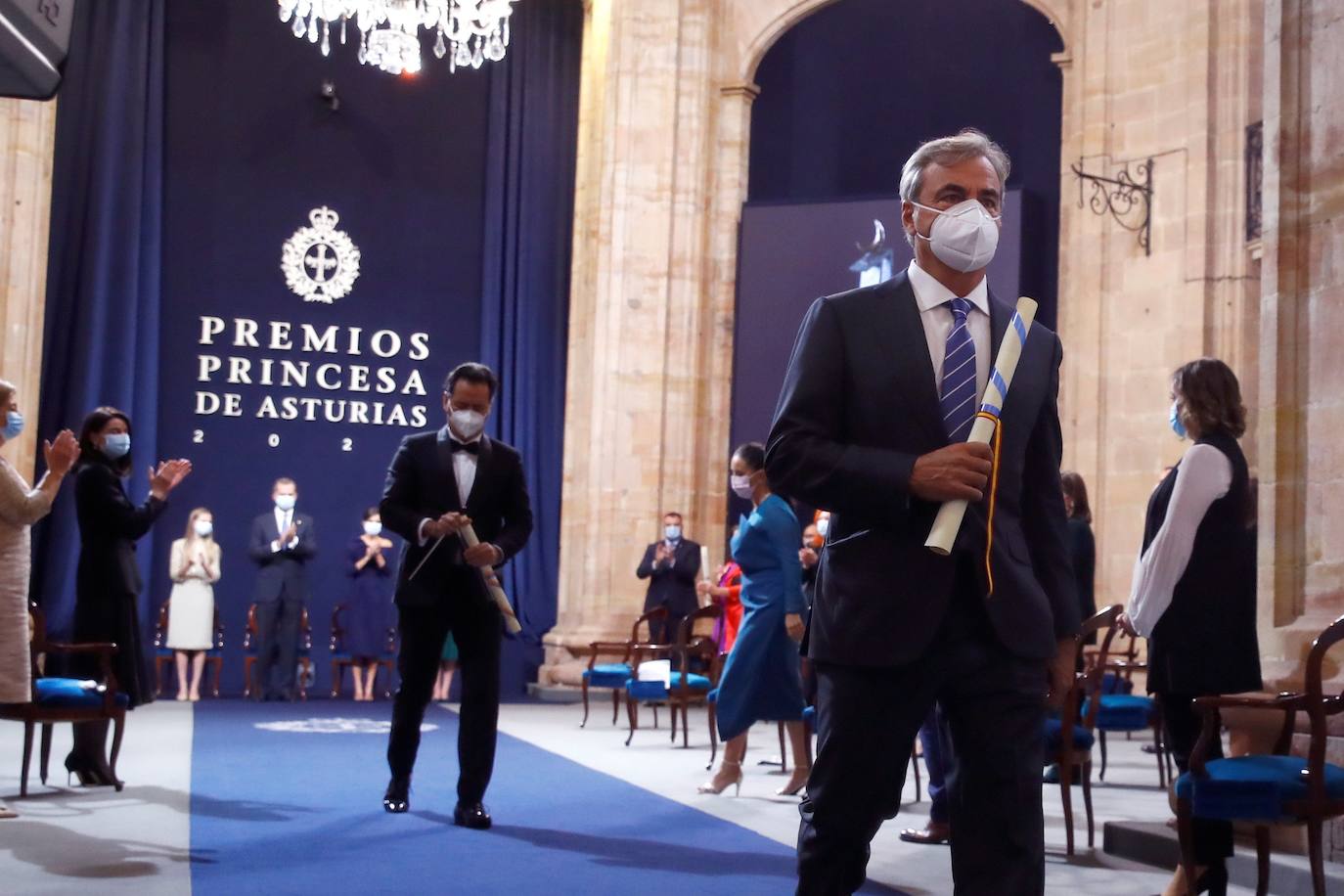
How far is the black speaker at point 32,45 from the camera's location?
1.81 meters

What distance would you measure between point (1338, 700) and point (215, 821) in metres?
3.66

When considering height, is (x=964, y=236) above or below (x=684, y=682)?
above

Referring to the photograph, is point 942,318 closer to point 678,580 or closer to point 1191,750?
point 1191,750

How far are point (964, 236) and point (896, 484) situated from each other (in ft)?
1.43

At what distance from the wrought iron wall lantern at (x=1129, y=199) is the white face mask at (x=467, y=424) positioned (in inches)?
287

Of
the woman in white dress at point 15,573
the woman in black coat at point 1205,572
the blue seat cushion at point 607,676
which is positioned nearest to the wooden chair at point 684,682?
the blue seat cushion at point 607,676

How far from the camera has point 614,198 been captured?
13.8 metres

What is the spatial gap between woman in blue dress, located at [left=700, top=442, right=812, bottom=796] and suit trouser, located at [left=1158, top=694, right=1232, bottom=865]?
6.98 ft

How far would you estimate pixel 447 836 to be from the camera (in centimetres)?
517

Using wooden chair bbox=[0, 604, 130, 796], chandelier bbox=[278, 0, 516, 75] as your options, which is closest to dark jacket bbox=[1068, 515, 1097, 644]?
wooden chair bbox=[0, 604, 130, 796]

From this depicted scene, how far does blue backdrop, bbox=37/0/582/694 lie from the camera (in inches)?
522

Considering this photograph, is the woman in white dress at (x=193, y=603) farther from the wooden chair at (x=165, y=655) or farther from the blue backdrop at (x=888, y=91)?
the blue backdrop at (x=888, y=91)

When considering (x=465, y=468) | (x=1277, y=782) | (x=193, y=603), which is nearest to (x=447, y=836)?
(x=465, y=468)

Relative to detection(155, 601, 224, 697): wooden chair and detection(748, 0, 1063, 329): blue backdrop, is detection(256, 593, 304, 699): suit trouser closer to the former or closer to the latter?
detection(155, 601, 224, 697): wooden chair
